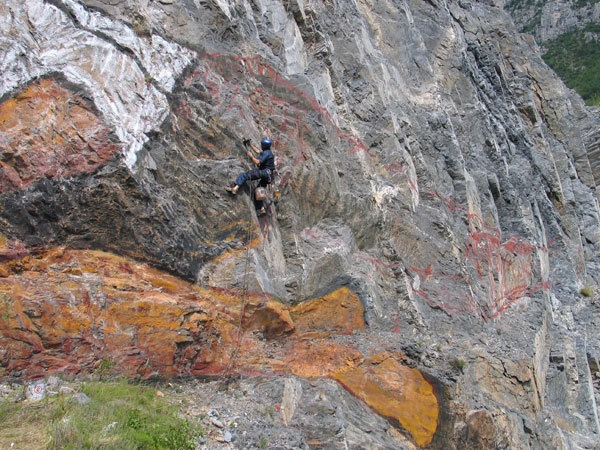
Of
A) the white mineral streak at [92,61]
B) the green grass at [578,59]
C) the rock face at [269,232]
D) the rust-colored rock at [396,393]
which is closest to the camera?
the rock face at [269,232]

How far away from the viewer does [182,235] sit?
8.73 meters

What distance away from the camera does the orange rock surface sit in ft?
23.3

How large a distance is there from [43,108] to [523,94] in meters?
23.5

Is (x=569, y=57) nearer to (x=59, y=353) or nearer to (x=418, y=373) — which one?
(x=418, y=373)

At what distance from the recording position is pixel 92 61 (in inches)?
338

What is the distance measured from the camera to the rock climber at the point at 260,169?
9.56 metres

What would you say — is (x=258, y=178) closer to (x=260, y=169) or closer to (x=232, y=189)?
(x=260, y=169)

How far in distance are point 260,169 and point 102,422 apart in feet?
16.3

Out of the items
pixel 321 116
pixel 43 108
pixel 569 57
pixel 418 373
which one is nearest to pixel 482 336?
pixel 418 373

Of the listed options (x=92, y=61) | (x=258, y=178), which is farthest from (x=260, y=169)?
(x=92, y=61)

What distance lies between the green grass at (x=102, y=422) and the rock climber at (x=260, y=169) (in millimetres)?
3789

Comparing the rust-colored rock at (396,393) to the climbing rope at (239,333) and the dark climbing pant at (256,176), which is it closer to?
the climbing rope at (239,333)

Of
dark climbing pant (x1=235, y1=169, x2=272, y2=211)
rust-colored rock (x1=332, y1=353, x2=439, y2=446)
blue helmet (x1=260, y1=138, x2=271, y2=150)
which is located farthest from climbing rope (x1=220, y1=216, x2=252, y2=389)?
rust-colored rock (x1=332, y1=353, x2=439, y2=446)

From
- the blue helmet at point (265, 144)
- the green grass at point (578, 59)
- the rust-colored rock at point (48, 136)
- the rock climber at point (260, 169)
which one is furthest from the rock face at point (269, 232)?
the green grass at point (578, 59)
